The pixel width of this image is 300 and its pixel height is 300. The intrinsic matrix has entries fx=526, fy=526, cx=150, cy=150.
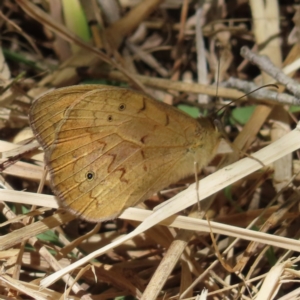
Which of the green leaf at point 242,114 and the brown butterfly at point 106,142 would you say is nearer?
the brown butterfly at point 106,142

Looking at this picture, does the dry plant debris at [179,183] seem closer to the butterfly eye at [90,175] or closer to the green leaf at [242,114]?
the green leaf at [242,114]

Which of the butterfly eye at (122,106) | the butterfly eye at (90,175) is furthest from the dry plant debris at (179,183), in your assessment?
the butterfly eye at (122,106)

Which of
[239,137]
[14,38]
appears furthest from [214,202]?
[14,38]

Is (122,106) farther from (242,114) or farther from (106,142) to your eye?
(242,114)

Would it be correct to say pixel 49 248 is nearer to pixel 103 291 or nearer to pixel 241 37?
pixel 103 291

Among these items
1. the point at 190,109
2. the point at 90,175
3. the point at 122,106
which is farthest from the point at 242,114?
the point at 90,175

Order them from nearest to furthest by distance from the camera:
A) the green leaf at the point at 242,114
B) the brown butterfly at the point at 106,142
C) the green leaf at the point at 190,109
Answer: the brown butterfly at the point at 106,142, the green leaf at the point at 242,114, the green leaf at the point at 190,109
